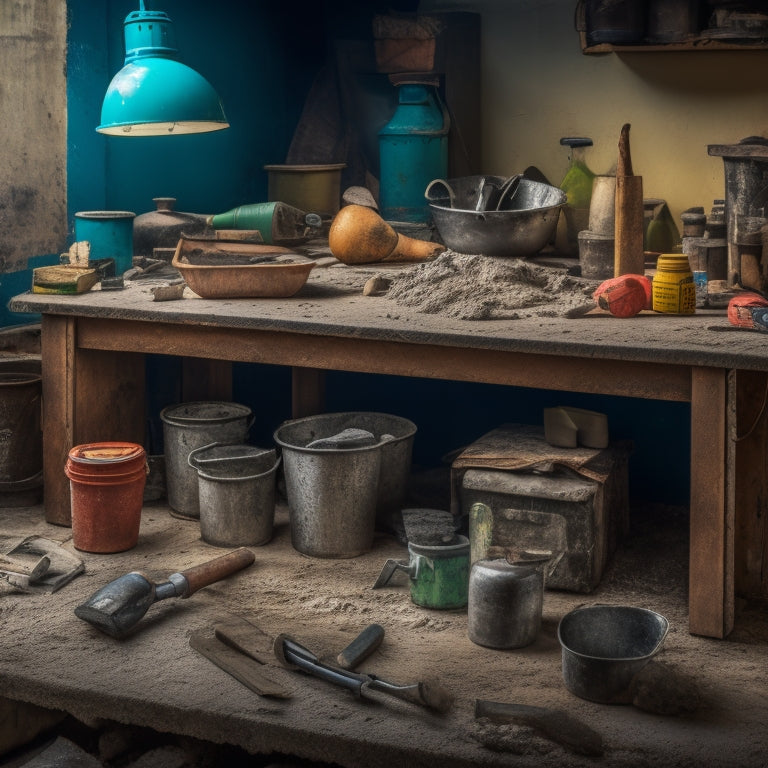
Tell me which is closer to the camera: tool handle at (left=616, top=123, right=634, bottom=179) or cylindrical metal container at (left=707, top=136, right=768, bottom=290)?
cylindrical metal container at (left=707, top=136, right=768, bottom=290)

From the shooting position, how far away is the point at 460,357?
3988 mm

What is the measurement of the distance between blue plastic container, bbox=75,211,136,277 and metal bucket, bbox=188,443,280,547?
3.01 feet

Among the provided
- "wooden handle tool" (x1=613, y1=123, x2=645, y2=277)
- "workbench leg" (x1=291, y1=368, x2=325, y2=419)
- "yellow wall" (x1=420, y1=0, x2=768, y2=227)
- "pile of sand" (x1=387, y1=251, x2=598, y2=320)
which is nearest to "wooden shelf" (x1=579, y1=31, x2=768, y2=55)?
"yellow wall" (x1=420, y1=0, x2=768, y2=227)

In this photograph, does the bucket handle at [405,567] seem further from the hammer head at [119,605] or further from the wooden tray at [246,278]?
the wooden tray at [246,278]

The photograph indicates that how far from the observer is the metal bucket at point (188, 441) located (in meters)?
4.95

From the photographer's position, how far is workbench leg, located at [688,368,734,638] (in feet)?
11.9

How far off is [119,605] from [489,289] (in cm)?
169

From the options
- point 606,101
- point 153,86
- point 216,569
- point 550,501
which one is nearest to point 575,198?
point 606,101

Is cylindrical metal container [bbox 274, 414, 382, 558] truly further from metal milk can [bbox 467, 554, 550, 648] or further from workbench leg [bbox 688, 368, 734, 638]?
workbench leg [bbox 688, 368, 734, 638]

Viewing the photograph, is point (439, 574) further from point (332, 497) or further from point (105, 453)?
point (105, 453)

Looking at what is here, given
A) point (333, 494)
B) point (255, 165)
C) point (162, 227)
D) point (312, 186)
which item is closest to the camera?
point (333, 494)

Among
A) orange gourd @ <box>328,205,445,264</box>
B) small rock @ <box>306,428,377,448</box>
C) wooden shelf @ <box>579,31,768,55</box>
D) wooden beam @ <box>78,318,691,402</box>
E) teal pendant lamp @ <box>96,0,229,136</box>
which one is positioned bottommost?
small rock @ <box>306,428,377,448</box>

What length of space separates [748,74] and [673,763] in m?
3.20

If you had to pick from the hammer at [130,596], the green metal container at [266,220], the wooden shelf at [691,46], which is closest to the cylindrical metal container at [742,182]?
the wooden shelf at [691,46]
